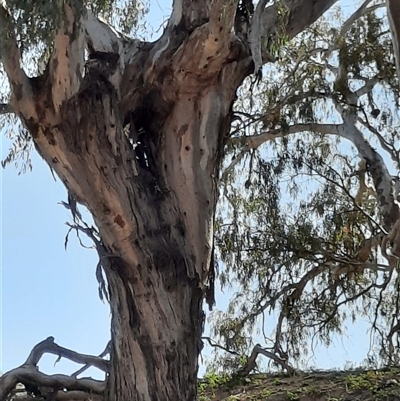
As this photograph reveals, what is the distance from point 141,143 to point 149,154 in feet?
0.36

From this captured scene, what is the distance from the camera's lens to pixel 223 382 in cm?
601

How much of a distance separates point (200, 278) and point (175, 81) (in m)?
1.27

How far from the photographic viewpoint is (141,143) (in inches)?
188

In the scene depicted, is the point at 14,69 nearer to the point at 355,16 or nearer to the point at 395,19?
the point at 395,19

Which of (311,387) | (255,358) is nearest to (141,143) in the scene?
(311,387)

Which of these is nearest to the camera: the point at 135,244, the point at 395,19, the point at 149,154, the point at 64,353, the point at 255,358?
the point at 395,19

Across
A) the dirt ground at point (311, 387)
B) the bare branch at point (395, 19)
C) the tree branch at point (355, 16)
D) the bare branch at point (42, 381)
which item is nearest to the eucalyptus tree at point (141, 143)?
the bare branch at point (42, 381)

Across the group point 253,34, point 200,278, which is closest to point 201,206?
point 200,278

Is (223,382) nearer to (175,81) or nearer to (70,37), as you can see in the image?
(175,81)

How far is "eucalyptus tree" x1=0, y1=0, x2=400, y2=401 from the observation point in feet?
13.0

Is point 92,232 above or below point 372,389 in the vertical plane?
above

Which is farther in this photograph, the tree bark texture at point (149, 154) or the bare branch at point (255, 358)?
the bare branch at point (255, 358)

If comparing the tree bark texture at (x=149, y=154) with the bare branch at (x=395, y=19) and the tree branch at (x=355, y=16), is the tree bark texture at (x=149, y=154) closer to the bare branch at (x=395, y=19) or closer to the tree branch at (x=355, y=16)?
the bare branch at (x=395, y=19)

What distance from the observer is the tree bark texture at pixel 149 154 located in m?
4.02
